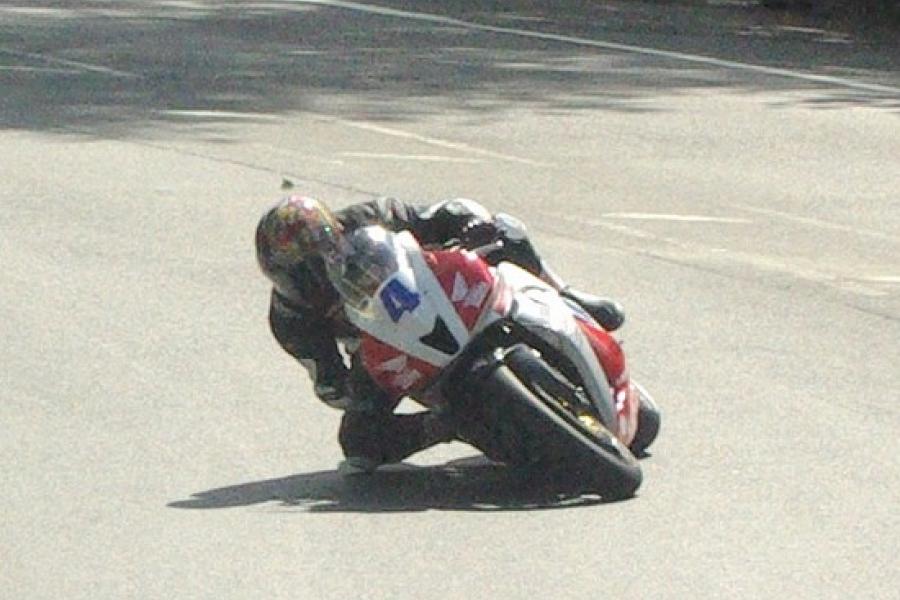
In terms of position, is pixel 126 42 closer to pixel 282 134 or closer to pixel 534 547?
pixel 282 134

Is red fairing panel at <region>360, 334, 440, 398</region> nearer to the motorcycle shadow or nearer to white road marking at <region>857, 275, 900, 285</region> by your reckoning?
the motorcycle shadow

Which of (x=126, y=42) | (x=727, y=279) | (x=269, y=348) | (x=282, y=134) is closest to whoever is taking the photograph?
(x=269, y=348)

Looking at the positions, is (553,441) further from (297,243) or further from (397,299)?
(297,243)

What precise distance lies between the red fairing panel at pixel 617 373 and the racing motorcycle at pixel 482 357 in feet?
0.32

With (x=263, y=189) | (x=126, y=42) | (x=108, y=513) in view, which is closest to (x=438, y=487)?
(x=108, y=513)

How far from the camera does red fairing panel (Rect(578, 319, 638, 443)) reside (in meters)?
8.09

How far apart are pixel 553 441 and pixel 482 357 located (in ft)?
1.17

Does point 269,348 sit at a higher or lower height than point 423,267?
lower

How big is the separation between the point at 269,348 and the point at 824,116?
9254mm

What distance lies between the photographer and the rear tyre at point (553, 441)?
768 cm

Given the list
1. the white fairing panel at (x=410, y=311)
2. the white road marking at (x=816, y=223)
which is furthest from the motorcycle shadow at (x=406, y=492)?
the white road marking at (x=816, y=223)

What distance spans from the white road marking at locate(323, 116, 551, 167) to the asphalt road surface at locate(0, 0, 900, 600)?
5cm

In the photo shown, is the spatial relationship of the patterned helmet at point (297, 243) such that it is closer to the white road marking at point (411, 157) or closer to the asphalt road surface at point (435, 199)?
the asphalt road surface at point (435, 199)

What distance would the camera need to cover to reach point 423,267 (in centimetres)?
783
